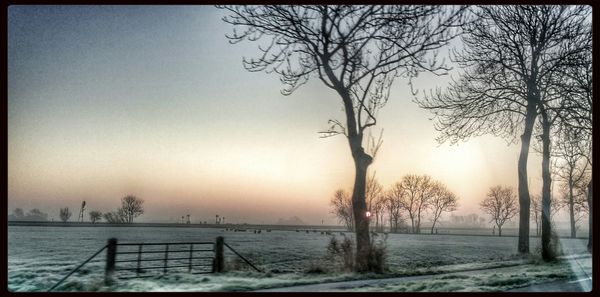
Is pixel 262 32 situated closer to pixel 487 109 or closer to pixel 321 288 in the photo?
pixel 321 288

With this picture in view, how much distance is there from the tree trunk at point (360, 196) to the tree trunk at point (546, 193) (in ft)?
27.3

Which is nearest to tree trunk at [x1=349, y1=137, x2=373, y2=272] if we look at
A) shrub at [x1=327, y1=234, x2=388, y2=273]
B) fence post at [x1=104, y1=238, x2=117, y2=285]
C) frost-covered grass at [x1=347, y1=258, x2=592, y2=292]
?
shrub at [x1=327, y1=234, x2=388, y2=273]

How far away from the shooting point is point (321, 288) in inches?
450

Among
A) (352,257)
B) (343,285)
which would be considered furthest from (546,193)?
(343,285)

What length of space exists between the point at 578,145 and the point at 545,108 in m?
2.81

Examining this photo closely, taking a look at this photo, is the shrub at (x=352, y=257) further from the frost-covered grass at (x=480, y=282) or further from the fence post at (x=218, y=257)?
the fence post at (x=218, y=257)

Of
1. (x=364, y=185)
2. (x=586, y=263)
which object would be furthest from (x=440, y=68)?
(x=586, y=263)

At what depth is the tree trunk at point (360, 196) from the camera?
51.3 ft

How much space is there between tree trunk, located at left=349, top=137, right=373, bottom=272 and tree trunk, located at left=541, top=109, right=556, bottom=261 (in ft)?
27.3

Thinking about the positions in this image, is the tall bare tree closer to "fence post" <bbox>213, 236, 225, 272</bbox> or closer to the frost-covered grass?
the frost-covered grass

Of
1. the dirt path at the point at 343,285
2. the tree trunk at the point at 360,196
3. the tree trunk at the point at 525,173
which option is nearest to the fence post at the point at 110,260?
the dirt path at the point at 343,285

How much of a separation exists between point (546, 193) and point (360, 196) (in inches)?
371

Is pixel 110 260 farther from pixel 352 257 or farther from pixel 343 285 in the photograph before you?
pixel 352 257

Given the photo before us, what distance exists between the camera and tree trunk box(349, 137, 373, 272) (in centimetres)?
1562
